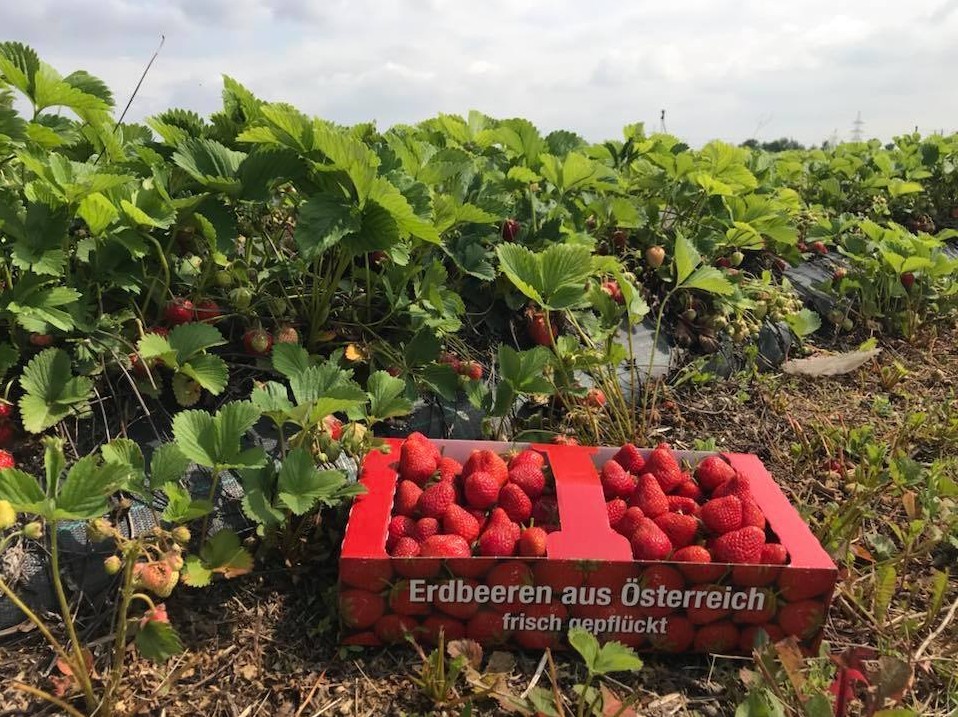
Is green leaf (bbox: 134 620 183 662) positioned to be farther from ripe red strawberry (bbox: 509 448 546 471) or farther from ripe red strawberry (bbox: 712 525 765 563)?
ripe red strawberry (bbox: 712 525 765 563)

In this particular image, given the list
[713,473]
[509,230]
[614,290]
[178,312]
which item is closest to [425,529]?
[713,473]

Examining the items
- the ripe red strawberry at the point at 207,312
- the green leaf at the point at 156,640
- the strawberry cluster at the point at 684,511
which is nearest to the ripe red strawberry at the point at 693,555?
the strawberry cluster at the point at 684,511

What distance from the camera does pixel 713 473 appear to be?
1702 mm

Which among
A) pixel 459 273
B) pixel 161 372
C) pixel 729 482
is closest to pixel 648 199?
pixel 459 273

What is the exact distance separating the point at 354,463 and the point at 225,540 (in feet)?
1.53

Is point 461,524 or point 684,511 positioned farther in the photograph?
point 684,511

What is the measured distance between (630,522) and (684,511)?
0.14 m

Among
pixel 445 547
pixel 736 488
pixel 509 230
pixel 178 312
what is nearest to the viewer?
pixel 445 547

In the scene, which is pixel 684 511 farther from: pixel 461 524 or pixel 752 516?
pixel 461 524

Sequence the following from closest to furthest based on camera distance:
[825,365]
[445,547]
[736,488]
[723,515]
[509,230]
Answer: [445,547], [723,515], [736,488], [509,230], [825,365]

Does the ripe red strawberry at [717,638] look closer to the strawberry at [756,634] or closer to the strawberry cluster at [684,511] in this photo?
the strawberry at [756,634]

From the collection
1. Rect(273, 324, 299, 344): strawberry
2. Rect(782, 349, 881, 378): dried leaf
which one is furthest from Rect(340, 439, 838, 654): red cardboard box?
Rect(782, 349, 881, 378): dried leaf

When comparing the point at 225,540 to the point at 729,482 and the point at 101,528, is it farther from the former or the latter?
the point at 729,482

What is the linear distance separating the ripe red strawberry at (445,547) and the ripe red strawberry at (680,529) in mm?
414
